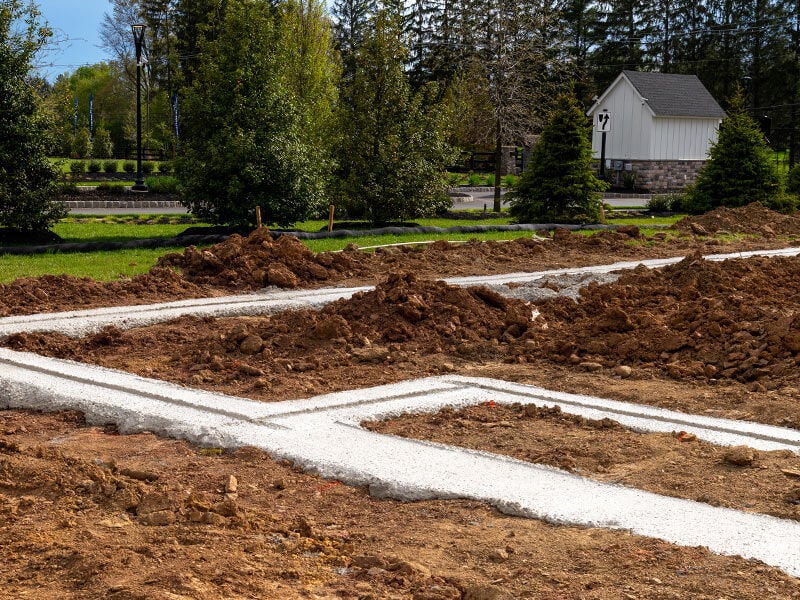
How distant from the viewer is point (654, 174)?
42312 mm

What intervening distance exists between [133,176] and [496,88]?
15367 millimetres

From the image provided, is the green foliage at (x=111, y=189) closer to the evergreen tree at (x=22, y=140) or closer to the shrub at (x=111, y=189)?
the shrub at (x=111, y=189)

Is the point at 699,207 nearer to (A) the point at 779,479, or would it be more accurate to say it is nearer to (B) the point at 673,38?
(A) the point at 779,479

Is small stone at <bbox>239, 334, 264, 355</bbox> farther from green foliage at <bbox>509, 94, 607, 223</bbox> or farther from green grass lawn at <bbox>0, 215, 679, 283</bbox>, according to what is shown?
green foliage at <bbox>509, 94, 607, 223</bbox>

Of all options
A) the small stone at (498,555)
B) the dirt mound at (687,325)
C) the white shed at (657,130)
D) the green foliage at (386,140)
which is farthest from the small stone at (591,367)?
the white shed at (657,130)

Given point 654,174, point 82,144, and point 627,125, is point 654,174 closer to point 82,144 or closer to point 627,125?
point 627,125

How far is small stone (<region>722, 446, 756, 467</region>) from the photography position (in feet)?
16.6

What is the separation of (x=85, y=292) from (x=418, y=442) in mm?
5965

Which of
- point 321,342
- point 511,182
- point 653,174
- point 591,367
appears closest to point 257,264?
point 321,342

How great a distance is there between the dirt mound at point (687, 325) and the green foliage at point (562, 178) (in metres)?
12.1

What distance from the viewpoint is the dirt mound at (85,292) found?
31.6 ft

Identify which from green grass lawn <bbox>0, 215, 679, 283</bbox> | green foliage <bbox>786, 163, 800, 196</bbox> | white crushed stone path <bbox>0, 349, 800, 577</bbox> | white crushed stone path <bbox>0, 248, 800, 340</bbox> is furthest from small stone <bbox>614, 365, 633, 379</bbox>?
green foliage <bbox>786, 163, 800, 196</bbox>

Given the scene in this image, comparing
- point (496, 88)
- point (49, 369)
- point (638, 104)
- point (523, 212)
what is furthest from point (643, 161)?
point (49, 369)

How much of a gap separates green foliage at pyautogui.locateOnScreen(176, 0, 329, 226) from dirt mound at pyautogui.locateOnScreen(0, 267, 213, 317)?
18.8ft
